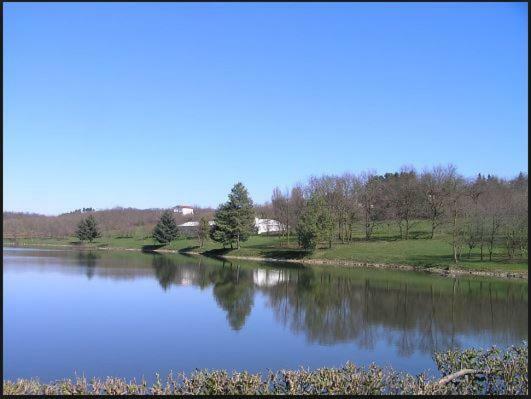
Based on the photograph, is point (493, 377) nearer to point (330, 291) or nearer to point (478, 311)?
point (478, 311)

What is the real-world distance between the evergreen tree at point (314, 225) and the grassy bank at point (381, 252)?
1.53 m

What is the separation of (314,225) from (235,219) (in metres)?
10.5

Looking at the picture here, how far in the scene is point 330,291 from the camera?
27109 millimetres

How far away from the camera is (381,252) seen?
1769 inches

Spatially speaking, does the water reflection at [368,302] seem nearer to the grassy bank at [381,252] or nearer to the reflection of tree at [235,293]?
the reflection of tree at [235,293]

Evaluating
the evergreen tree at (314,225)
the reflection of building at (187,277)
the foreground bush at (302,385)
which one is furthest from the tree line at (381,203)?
the foreground bush at (302,385)

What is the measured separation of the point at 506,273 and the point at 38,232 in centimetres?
8199

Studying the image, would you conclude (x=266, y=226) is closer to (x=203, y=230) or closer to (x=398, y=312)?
(x=203, y=230)

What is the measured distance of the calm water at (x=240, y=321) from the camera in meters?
12.9

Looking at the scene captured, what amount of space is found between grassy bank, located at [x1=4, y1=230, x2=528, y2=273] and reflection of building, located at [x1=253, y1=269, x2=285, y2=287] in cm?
1012

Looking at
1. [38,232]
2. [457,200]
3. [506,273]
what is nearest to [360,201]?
[457,200]

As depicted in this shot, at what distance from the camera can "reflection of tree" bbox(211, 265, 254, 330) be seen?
1970 centimetres

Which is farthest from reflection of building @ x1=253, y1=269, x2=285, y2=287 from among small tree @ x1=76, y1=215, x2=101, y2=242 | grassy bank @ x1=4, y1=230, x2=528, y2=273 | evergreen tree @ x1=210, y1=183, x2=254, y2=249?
small tree @ x1=76, y1=215, x2=101, y2=242

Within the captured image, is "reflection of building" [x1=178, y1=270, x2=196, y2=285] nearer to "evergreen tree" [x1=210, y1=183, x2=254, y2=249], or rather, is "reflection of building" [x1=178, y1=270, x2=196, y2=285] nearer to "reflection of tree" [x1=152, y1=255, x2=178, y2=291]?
"reflection of tree" [x1=152, y1=255, x2=178, y2=291]
